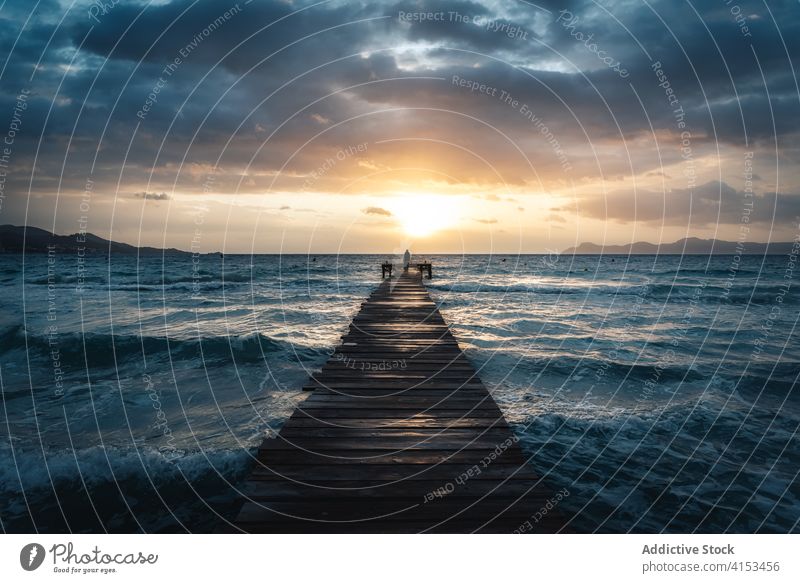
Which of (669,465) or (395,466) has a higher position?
(395,466)

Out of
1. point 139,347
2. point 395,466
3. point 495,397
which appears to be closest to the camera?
point 395,466

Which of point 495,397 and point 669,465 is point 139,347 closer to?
point 495,397

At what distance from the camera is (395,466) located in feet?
13.5

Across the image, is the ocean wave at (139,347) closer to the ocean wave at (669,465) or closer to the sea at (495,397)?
the sea at (495,397)

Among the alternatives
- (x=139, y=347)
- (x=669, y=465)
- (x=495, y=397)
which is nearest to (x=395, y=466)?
(x=669, y=465)

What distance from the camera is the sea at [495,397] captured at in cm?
489

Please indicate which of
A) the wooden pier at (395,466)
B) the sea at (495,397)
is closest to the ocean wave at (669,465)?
the sea at (495,397)

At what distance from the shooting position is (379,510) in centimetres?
344

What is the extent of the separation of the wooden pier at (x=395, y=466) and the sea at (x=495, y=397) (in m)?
1.00

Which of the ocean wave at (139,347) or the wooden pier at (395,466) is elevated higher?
the wooden pier at (395,466)

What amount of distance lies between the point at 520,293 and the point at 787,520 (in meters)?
29.2

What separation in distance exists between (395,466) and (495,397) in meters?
5.16

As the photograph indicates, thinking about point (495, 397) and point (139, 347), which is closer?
point (495, 397)
